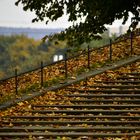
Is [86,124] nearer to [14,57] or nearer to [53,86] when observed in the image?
[53,86]

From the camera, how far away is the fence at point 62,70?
17.7 m

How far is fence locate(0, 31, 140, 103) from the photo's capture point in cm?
1769

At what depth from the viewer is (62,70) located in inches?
787

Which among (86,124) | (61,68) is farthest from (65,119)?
(61,68)

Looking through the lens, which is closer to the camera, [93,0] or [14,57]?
[93,0]

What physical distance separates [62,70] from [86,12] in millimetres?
3801

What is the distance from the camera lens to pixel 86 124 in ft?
47.8

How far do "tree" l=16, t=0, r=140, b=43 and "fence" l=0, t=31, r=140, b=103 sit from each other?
1.17 meters

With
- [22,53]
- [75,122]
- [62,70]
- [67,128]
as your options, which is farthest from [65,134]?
[22,53]

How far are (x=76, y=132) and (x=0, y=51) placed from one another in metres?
117

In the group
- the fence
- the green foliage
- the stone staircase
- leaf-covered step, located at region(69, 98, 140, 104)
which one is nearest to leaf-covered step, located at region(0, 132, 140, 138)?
the stone staircase

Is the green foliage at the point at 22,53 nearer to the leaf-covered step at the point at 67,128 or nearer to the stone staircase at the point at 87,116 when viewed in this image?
the stone staircase at the point at 87,116

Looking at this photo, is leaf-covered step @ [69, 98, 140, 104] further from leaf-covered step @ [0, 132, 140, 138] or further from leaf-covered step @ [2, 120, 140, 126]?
leaf-covered step @ [0, 132, 140, 138]

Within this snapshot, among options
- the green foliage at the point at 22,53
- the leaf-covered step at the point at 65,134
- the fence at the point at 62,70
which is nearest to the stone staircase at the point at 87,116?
the leaf-covered step at the point at 65,134
